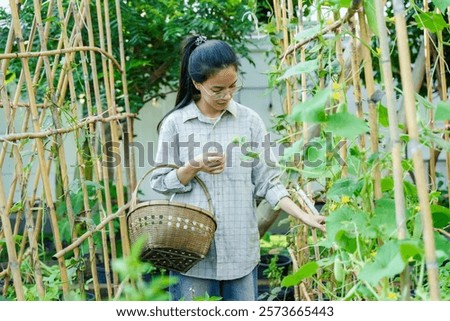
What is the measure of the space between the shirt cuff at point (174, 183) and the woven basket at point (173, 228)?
13cm

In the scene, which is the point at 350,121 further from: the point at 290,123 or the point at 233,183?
the point at 290,123

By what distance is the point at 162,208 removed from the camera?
1742mm

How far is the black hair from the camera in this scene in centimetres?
186

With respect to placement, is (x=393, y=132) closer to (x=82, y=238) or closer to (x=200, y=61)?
(x=200, y=61)

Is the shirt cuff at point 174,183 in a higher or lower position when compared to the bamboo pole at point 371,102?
lower

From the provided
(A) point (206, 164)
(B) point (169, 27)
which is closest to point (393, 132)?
(A) point (206, 164)

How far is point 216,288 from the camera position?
77.2 inches

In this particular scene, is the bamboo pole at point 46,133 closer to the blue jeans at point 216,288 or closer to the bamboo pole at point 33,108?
the bamboo pole at point 33,108

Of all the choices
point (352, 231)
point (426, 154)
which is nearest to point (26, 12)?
point (352, 231)

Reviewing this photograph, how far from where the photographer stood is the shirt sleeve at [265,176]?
192cm

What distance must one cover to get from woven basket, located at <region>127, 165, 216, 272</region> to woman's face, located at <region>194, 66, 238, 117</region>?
302 mm

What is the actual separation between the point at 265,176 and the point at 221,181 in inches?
5.2

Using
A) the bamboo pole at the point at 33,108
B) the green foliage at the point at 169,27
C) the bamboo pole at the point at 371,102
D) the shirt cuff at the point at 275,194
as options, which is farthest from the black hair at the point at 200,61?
the green foliage at the point at 169,27

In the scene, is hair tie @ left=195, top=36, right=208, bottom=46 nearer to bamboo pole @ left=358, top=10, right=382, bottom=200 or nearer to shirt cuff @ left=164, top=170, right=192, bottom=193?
shirt cuff @ left=164, top=170, right=192, bottom=193
